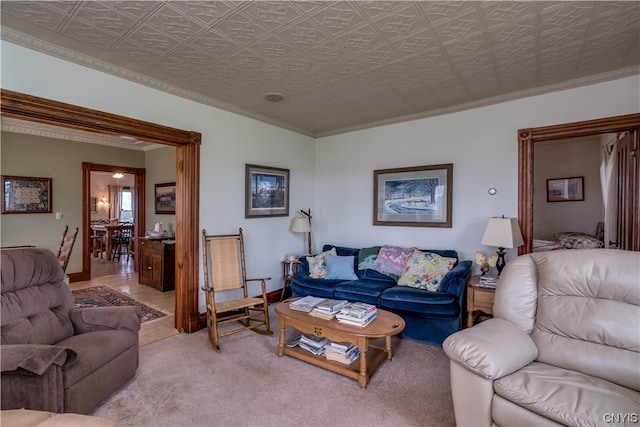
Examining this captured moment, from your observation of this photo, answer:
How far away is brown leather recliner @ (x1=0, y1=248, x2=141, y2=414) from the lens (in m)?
1.77

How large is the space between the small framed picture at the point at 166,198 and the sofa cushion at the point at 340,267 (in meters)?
3.25

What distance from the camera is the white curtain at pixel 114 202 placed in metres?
10.9

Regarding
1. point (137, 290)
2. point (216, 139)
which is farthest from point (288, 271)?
point (137, 290)

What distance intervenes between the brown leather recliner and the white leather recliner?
7.42ft

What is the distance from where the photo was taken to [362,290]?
11.3 feet

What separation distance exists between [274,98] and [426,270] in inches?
104

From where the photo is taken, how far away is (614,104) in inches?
114

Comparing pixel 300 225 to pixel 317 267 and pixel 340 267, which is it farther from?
pixel 340 267

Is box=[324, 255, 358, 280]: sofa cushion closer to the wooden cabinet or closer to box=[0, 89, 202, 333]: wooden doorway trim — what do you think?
box=[0, 89, 202, 333]: wooden doorway trim

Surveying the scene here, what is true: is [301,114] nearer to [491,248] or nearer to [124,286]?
[491,248]

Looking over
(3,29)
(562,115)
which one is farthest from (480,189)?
(3,29)

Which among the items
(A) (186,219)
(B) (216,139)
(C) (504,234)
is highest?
A: (B) (216,139)

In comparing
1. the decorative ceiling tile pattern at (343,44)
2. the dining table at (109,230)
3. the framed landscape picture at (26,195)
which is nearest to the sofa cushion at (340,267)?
the decorative ceiling tile pattern at (343,44)

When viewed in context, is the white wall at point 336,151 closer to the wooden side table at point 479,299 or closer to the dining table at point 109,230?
the wooden side table at point 479,299
